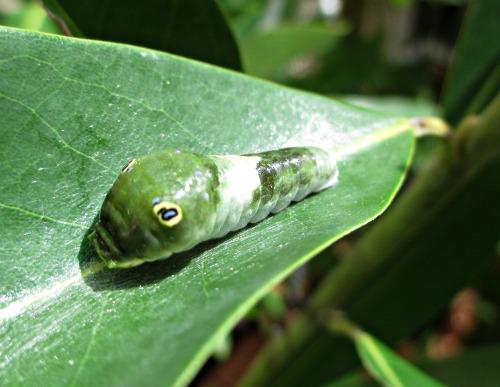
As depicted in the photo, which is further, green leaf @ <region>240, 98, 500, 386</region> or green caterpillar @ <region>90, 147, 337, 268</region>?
green leaf @ <region>240, 98, 500, 386</region>

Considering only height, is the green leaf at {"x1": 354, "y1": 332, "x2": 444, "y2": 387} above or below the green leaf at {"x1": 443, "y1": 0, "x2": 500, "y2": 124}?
below

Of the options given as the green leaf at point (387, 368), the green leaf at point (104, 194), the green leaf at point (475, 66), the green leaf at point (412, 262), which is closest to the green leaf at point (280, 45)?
the green leaf at point (475, 66)

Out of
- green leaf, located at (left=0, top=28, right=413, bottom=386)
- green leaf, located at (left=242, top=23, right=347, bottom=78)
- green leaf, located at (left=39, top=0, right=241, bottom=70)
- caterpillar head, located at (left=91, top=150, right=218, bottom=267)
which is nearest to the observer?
green leaf, located at (left=0, top=28, right=413, bottom=386)

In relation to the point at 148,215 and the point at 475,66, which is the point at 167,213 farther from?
the point at 475,66

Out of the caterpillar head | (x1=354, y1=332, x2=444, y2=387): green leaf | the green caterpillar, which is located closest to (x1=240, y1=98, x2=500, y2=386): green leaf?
(x1=354, y1=332, x2=444, y2=387): green leaf

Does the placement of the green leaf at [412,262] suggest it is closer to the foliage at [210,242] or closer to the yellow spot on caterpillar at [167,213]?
the foliage at [210,242]

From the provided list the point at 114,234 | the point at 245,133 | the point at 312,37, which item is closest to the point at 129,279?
the point at 114,234

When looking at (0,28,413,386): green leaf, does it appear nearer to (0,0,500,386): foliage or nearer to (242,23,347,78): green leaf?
(0,0,500,386): foliage
